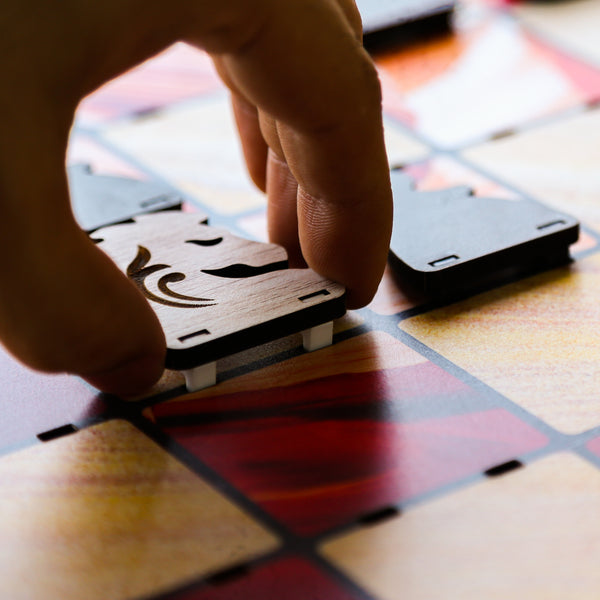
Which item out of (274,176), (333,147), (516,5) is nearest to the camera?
(333,147)

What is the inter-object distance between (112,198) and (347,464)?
0.45 m

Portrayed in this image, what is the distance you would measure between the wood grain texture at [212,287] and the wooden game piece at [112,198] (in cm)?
8

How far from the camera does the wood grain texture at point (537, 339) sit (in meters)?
0.74

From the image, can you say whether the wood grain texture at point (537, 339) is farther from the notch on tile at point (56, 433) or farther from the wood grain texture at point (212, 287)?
the notch on tile at point (56, 433)

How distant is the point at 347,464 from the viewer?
68 cm

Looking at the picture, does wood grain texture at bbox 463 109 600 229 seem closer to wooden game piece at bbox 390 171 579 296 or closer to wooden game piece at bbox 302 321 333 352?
wooden game piece at bbox 390 171 579 296

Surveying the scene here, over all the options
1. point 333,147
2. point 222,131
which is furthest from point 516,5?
point 333,147

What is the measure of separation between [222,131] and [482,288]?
47 cm

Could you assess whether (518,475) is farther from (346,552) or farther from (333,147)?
(333,147)

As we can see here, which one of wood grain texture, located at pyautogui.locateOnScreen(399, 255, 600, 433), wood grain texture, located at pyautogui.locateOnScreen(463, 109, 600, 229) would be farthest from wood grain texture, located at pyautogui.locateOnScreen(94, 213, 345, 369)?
wood grain texture, located at pyautogui.locateOnScreen(463, 109, 600, 229)

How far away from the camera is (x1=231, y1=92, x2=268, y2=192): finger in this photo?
879 mm

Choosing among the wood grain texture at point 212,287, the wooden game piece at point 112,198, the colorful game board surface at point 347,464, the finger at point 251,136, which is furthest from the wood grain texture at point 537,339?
the wooden game piece at point 112,198

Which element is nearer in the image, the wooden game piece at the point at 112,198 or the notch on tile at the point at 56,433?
the notch on tile at the point at 56,433

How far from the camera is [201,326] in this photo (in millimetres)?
745
